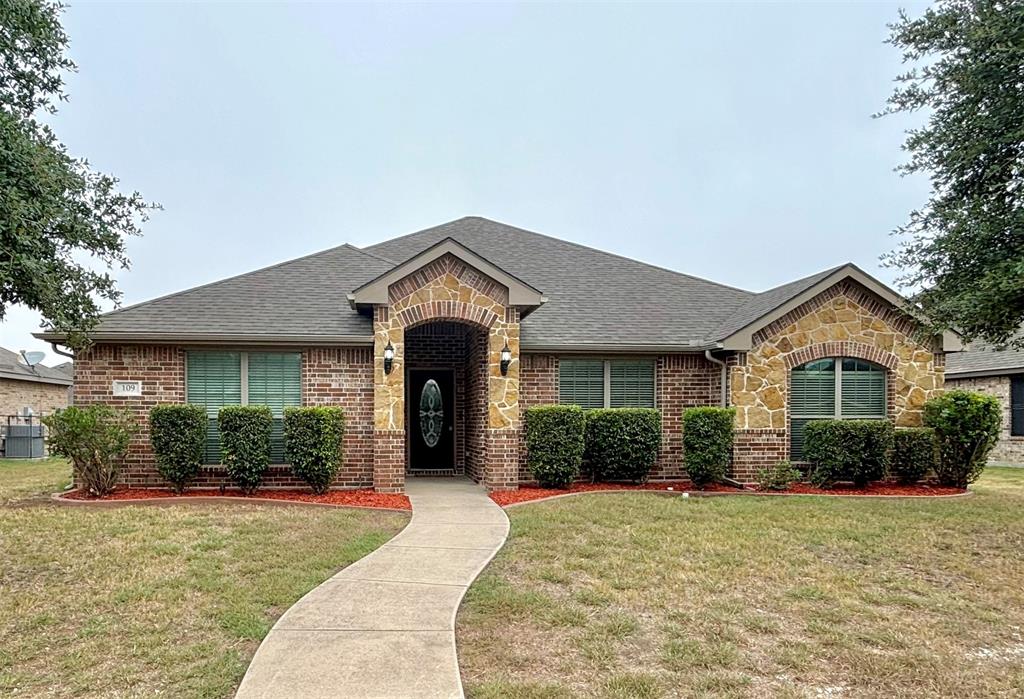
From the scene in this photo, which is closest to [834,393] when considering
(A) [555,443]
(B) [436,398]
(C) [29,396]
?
(A) [555,443]

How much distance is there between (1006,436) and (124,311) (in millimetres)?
22510

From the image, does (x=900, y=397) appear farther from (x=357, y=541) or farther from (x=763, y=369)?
(x=357, y=541)

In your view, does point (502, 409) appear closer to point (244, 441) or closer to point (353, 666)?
point (244, 441)

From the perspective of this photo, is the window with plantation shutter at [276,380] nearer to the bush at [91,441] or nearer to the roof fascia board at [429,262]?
the roof fascia board at [429,262]

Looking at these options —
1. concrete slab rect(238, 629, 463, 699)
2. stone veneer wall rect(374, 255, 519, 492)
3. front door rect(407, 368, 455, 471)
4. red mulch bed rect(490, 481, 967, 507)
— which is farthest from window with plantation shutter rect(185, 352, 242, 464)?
concrete slab rect(238, 629, 463, 699)

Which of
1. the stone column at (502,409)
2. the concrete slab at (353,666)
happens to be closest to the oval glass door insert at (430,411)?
the stone column at (502,409)

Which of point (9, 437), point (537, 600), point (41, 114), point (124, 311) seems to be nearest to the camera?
point (537, 600)

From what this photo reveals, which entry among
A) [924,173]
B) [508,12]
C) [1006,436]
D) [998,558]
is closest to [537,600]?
[998,558]

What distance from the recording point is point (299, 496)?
11172mm

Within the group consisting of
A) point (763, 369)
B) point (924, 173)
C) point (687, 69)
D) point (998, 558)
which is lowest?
point (998, 558)

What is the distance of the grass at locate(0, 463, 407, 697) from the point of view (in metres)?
4.26

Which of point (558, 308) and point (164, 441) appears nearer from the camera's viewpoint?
point (164, 441)

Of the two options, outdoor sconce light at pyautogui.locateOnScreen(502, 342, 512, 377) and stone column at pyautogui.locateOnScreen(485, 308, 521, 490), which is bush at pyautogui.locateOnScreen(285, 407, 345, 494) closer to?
stone column at pyautogui.locateOnScreen(485, 308, 521, 490)

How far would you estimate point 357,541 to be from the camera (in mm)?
7801
